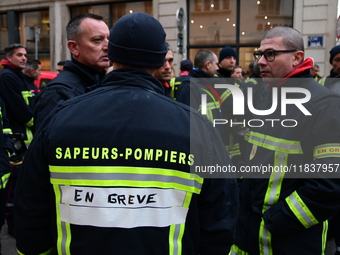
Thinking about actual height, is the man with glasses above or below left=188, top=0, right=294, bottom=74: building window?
below

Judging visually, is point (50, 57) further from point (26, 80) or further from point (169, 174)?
point (169, 174)

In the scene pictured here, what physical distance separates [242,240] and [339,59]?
3414mm

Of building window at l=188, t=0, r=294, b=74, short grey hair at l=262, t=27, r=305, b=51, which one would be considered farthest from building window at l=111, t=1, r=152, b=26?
short grey hair at l=262, t=27, r=305, b=51

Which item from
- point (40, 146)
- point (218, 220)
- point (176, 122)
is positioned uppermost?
point (176, 122)

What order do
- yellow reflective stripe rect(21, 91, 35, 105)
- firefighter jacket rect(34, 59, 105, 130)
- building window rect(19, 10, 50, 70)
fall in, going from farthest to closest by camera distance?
building window rect(19, 10, 50, 70) < yellow reflective stripe rect(21, 91, 35, 105) < firefighter jacket rect(34, 59, 105, 130)

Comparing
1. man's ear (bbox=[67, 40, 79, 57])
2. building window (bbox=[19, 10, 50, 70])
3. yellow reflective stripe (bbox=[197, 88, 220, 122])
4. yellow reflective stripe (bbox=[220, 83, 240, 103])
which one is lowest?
yellow reflective stripe (bbox=[197, 88, 220, 122])

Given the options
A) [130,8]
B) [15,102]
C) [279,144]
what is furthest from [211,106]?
[130,8]

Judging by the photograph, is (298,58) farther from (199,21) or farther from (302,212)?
(199,21)

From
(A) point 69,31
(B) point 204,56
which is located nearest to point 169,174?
(A) point 69,31

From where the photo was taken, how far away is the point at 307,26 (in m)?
9.62

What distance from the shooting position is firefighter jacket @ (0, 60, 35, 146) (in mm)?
4508

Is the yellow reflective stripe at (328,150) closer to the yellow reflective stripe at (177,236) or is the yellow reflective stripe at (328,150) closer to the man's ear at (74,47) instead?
the yellow reflective stripe at (177,236)

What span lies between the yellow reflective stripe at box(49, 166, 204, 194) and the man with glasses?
97 centimetres

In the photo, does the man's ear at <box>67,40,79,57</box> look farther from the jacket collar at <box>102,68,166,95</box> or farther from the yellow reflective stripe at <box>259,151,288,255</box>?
the yellow reflective stripe at <box>259,151,288,255</box>
